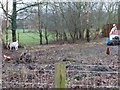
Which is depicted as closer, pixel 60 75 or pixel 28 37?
pixel 60 75

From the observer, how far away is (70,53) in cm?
248

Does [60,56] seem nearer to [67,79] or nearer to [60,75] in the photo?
[67,79]

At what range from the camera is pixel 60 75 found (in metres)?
1.34

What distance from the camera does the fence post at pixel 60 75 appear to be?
51.8 inches

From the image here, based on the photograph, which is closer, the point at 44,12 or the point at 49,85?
the point at 49,85

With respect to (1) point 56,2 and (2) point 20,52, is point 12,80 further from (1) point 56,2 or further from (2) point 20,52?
(1) point 56,2

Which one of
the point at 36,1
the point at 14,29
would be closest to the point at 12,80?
the point at 14,29

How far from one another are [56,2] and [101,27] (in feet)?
1.76

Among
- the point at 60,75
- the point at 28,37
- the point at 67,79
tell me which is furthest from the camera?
the point at 28,37

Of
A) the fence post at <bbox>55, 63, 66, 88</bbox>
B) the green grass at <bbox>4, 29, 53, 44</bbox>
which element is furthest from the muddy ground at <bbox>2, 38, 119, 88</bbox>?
the fence post at <bbox>55, 63, 66, 88</bbox>

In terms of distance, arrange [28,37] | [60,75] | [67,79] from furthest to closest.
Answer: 1. [28,37]
2. [67,79]
3. [60,75]

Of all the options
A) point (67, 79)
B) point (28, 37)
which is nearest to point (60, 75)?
point (67, 79)

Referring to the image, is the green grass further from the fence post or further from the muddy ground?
the fence post

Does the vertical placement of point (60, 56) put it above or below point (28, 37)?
below
